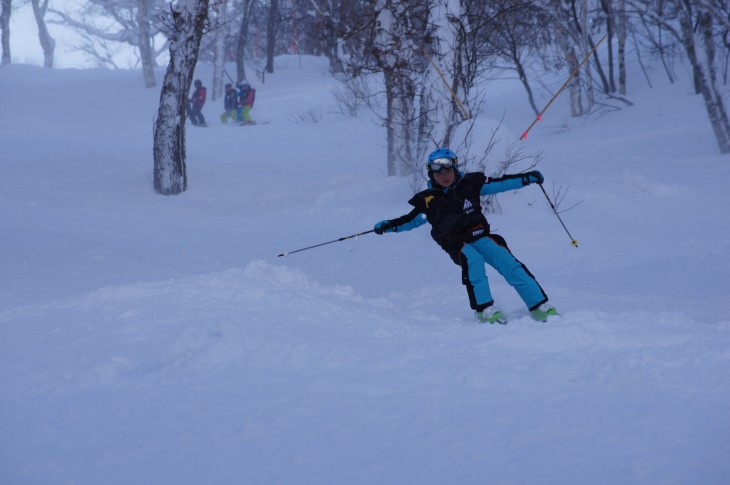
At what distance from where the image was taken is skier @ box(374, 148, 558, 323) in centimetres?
520

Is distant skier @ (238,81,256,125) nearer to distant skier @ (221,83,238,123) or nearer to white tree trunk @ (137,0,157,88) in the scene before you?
distant skier @ (221,83,238,123)

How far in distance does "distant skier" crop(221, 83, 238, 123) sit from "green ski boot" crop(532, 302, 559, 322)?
19148mm

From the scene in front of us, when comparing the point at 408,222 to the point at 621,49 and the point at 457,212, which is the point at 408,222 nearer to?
the point at 457,212

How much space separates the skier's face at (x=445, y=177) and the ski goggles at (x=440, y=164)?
21 mm

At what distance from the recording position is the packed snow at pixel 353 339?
108 inches

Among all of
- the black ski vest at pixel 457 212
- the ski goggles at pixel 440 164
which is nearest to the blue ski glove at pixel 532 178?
the black ski vest at pixel 457 212

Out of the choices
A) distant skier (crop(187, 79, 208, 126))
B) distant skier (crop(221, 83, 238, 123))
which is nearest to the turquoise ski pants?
distant skier (crop(187, 79, 208, 126))

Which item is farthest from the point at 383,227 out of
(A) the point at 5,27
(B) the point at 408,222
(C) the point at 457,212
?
(A) the point at 5,27

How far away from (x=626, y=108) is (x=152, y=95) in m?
16.8

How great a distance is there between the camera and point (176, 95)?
11.0 metres

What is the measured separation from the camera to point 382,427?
2.97 meters

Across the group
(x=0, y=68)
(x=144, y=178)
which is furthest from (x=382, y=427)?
(x=0, y=68)

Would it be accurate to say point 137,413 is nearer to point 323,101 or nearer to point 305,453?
point 305,453

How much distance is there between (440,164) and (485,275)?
899 millimetres
